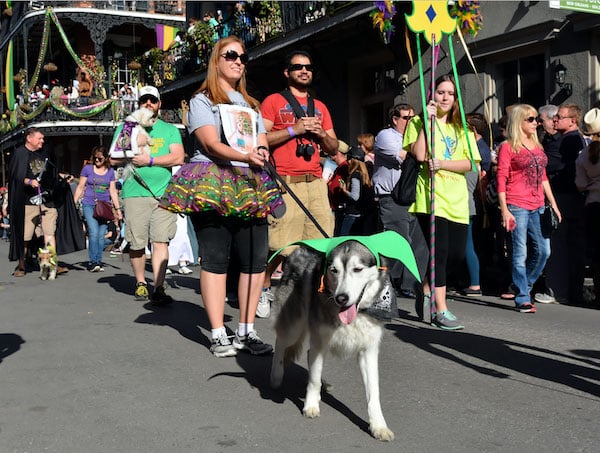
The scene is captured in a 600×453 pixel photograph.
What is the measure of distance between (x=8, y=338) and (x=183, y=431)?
304cm

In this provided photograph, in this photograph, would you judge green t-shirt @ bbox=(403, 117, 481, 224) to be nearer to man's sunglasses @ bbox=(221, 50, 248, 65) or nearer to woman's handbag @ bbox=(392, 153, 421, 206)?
woman's handbag @ bbox=(392, 153, 421, 206)

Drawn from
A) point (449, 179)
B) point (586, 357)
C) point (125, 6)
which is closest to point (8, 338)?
point (449, 179)

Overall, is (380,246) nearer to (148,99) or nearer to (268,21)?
(148,99)

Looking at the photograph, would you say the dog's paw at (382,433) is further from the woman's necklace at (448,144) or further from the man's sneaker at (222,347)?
the woman's necklace at (448,144)

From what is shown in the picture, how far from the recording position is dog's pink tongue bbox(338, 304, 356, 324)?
354 centimetres

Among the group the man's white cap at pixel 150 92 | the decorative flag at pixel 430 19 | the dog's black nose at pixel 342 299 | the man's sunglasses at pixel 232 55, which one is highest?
the decorative flag at pixel 430 19

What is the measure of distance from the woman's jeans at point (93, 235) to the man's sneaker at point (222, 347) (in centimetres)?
712

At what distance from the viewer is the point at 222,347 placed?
16.8 feet

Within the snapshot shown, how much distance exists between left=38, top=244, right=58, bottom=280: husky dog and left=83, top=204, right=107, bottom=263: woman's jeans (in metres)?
1.10

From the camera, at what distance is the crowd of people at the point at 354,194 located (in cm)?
510

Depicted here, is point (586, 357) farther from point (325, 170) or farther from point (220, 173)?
point (325, 170)

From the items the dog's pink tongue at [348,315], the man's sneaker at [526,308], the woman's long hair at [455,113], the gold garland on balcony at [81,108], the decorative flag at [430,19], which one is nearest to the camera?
the dog's pink tongue at [348,315]

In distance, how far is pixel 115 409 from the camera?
3.98 metres

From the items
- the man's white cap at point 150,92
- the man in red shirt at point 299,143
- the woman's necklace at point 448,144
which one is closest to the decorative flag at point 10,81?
the man's white cap at point 150,92
